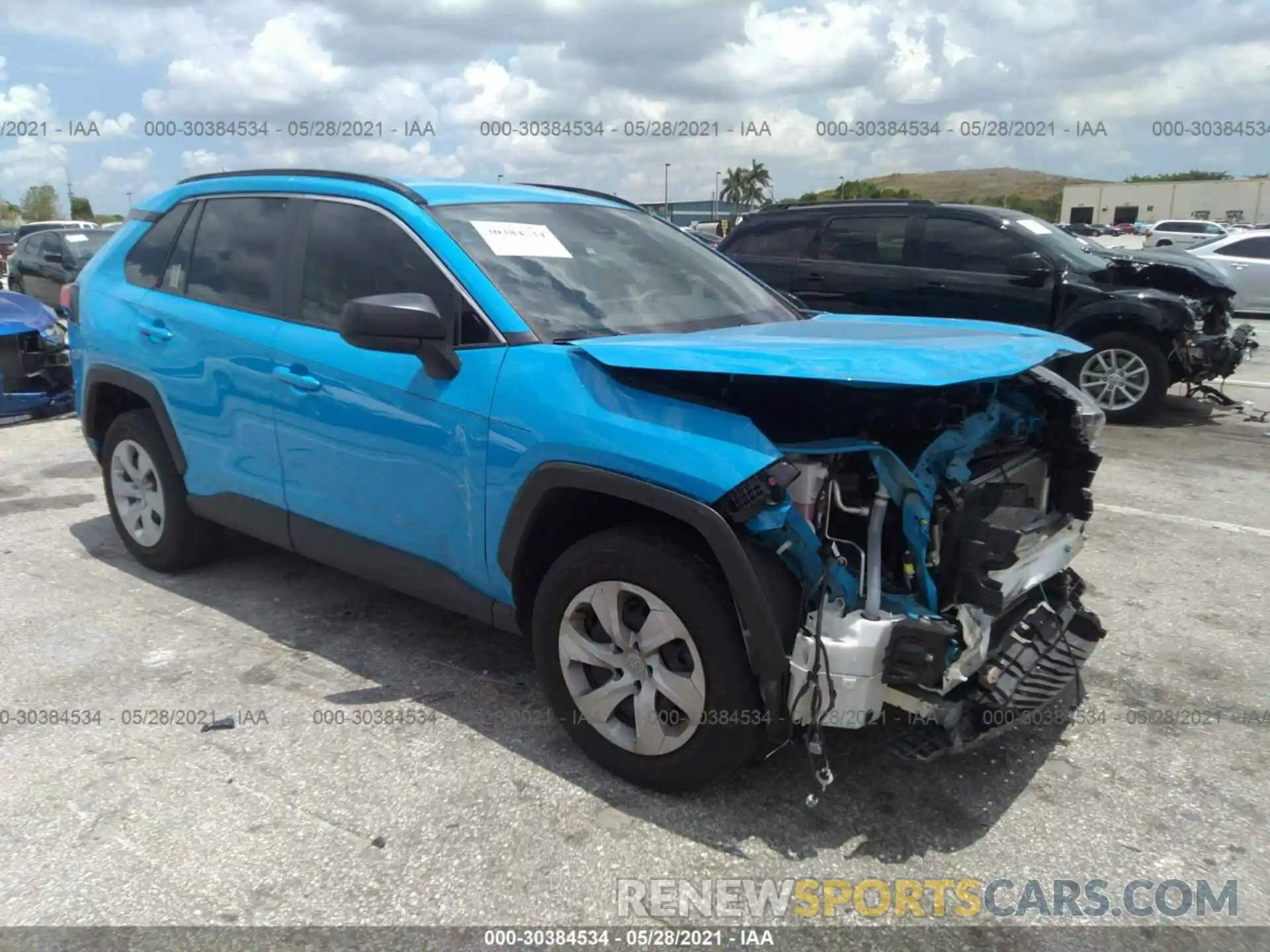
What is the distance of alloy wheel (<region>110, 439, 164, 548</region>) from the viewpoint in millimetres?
4543

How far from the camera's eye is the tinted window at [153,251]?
4449 mm

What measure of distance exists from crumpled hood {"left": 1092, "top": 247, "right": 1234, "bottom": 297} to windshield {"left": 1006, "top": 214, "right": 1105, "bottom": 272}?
15cm

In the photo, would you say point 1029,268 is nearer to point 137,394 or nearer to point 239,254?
point 239,254

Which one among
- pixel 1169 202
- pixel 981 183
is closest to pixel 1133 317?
pixel 1169 202

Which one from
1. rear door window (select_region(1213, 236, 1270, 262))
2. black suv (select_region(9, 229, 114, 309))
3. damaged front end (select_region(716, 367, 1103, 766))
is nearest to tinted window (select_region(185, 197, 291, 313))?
damaged front end (select_region(716, 367, 1103, 766))

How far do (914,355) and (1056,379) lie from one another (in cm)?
94

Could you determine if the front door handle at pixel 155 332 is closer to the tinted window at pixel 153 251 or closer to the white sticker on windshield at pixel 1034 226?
the tinted window at pixel 153 251

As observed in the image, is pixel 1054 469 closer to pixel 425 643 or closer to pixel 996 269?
pixel 425 643

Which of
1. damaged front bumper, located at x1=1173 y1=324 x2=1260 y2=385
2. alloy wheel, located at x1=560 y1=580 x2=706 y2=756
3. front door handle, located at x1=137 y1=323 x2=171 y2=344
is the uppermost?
front door handle, located at x1=137 y1=323 x2=171 y2=344

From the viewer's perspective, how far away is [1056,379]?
10.8 feet

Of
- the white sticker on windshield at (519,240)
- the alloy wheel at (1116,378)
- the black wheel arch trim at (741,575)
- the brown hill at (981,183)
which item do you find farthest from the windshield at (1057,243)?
the brown hill at (981,183)

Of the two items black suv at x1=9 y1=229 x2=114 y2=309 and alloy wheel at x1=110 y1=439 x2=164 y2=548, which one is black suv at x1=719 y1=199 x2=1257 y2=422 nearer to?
alloy wheel at x1=110 y1=439 x2=164 y2=548

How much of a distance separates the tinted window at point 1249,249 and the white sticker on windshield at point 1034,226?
9791mm

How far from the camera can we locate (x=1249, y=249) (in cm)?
1608
